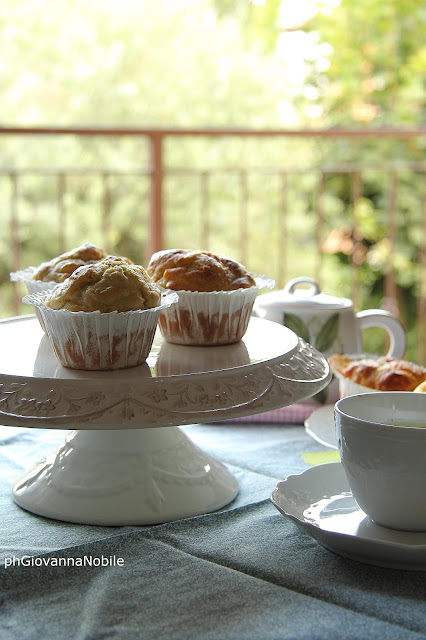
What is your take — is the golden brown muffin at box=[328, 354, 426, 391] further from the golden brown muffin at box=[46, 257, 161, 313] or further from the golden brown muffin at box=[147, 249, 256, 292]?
the golden brown muffin at box=[46, 257, 161, 313]

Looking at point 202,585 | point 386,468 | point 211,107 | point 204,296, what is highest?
point 211,107

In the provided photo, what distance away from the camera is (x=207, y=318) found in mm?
1023

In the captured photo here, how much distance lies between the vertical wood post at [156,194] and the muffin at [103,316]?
223 centimetres

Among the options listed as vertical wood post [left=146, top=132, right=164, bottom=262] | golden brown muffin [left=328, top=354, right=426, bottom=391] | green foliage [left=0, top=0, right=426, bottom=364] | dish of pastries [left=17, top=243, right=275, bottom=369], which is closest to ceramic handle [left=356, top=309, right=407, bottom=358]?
golden brown muffin [left=328, top=354, right=426, bottom=391]

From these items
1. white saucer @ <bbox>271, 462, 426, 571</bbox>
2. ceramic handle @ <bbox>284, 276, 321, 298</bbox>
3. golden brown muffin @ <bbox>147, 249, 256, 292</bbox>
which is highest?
golden brown muffin @ <bbox>147, 249, 256, 292</bbox>

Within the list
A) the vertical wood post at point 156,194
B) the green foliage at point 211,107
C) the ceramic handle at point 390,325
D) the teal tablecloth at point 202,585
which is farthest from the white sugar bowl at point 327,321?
the green foliage at point 211,107

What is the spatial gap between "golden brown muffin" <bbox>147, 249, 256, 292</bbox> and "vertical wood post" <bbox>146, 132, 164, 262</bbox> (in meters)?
2.06

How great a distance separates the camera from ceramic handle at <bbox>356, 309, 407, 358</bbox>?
4.28ft

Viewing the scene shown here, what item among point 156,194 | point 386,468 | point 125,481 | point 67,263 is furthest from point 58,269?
point 156,194

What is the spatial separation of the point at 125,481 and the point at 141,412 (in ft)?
0.57

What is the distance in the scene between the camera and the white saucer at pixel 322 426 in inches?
42.8

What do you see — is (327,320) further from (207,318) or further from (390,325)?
(207,318)

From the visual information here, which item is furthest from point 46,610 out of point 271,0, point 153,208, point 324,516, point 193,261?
point 271,0

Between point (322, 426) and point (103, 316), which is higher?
point (103, 316)
